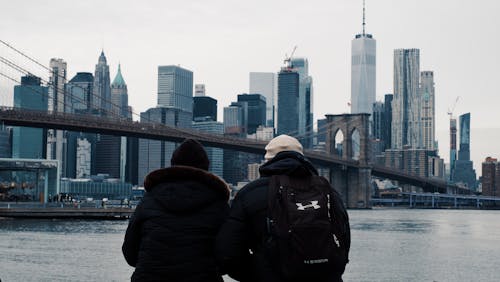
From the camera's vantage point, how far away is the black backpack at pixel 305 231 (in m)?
3.95

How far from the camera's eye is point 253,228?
425 cm

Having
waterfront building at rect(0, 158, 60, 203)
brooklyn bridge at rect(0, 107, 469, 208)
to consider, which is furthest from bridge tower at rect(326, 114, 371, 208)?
waterfront building at rect(0, 158, 60, 203)

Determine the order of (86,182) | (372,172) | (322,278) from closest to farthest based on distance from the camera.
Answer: (322,278), (372,172), (86,182)

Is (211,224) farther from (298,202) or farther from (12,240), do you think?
(12,240)

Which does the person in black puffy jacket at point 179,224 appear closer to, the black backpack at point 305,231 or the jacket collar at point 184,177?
the jacket collar at point 184,177

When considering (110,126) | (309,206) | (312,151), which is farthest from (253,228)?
(312,151)

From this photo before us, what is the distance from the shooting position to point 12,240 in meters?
35.2

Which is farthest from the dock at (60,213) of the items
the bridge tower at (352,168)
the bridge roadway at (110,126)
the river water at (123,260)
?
the bridge tower at (352,168)

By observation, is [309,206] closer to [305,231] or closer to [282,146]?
[305,231]

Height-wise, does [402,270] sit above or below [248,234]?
below

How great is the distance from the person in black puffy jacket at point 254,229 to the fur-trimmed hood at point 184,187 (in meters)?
0.23

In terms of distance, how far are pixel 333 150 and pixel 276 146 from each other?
120739 mm

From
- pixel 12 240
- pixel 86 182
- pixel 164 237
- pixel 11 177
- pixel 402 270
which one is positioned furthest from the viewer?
pixel 86 182

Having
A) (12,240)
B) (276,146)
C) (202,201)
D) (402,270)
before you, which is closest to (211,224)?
(202,201)
